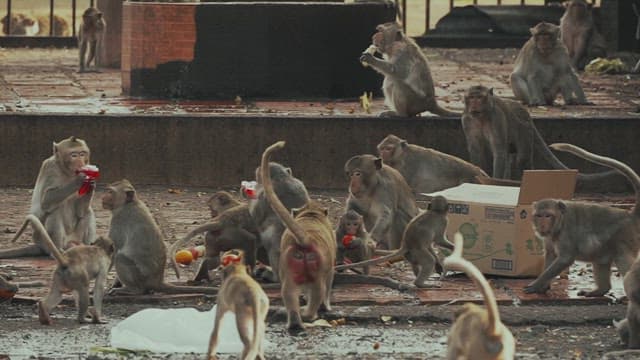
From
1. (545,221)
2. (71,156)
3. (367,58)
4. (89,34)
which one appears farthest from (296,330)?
(89,34)

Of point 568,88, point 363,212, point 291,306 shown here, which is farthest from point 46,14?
point 291,306

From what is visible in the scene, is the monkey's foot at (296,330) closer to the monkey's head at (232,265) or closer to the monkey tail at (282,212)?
the monkey tail at (282,212)

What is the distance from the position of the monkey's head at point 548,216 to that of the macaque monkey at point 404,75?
5.24m

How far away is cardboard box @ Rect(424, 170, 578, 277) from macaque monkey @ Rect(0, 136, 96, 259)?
237 cm

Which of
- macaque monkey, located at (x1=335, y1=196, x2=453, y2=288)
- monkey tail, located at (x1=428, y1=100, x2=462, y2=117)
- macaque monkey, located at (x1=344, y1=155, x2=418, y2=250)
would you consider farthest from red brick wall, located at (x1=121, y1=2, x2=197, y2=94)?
macaque monkey, located at (x1=335, y1=196, x2=453, y2=288)

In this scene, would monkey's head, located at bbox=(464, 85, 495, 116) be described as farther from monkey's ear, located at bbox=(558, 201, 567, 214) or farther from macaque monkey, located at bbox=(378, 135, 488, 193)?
monkey's ear, located at bbox=(558, 201, 567, 214)

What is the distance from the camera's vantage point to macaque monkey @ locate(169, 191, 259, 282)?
433 inches

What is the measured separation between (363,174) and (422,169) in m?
1.67

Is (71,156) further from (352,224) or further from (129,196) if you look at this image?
(352,224)

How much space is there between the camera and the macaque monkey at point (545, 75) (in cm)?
1762

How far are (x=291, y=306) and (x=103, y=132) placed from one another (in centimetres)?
587

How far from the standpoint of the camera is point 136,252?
10.7 m

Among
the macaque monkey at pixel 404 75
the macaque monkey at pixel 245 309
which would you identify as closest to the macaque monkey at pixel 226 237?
the macaque monkey at pixel 245 309

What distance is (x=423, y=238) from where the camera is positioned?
11.0m
